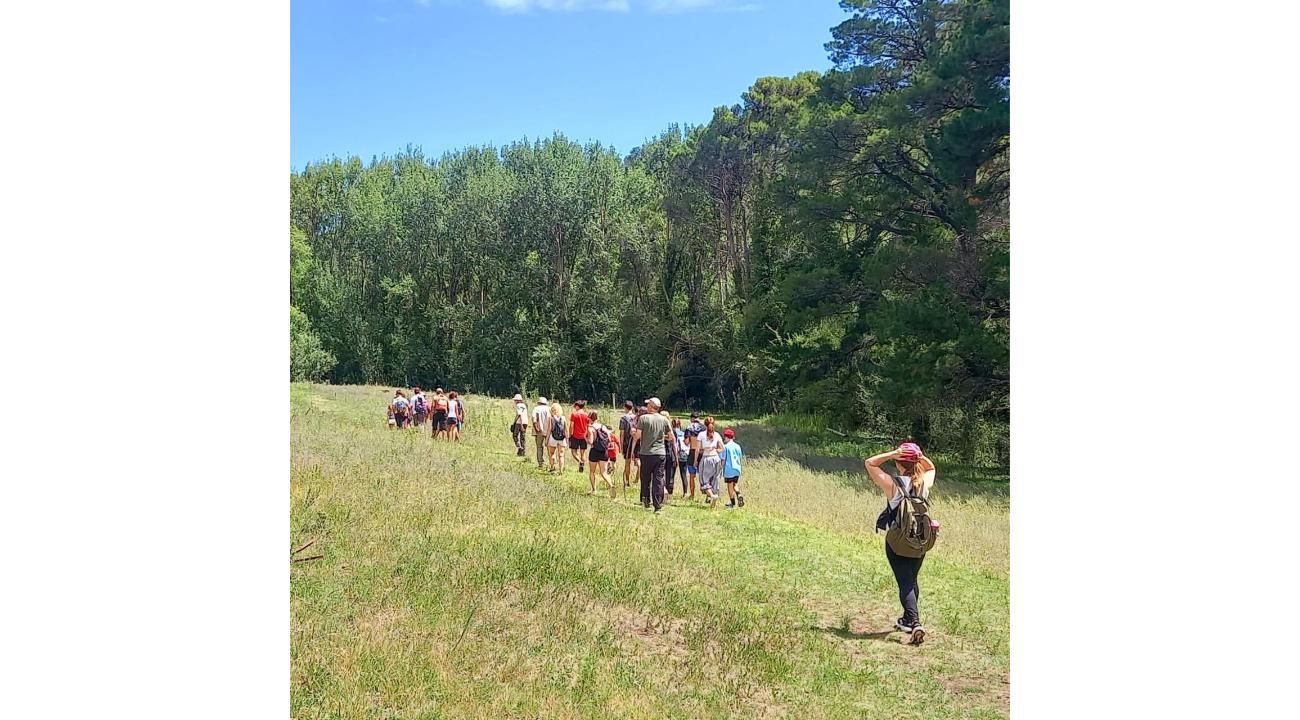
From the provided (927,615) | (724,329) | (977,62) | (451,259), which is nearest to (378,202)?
(451,259)

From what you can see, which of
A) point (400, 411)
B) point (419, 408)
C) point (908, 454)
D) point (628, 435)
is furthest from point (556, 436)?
point (908, 454)

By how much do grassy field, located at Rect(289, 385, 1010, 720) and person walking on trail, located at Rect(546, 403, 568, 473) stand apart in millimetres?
1362

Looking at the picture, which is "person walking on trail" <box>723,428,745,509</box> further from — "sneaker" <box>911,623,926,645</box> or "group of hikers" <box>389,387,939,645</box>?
"sneaker" <box>911,623,926,645</box>

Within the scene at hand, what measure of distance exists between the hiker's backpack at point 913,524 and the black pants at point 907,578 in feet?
0.52

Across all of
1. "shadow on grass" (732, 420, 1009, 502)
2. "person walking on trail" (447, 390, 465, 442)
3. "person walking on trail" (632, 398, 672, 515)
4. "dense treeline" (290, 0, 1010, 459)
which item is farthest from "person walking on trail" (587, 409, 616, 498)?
"shadow on grass" (732, 420, 1009, 502)

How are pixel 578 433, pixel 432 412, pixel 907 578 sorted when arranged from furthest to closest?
pixel 432 412 → pixel 578 433 → pixel 907 578

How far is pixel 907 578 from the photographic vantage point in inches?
288

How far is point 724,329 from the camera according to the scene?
16.7 metres

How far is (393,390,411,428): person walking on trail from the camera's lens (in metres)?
15.8

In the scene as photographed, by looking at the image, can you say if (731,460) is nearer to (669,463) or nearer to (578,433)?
(669,463)

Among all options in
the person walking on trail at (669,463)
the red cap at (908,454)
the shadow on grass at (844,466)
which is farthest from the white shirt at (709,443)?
the red cap at (908,454)

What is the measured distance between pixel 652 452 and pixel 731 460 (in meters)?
1.45

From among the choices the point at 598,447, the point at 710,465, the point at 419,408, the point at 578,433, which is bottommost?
the point at 710,465

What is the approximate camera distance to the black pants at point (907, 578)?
285 inches
